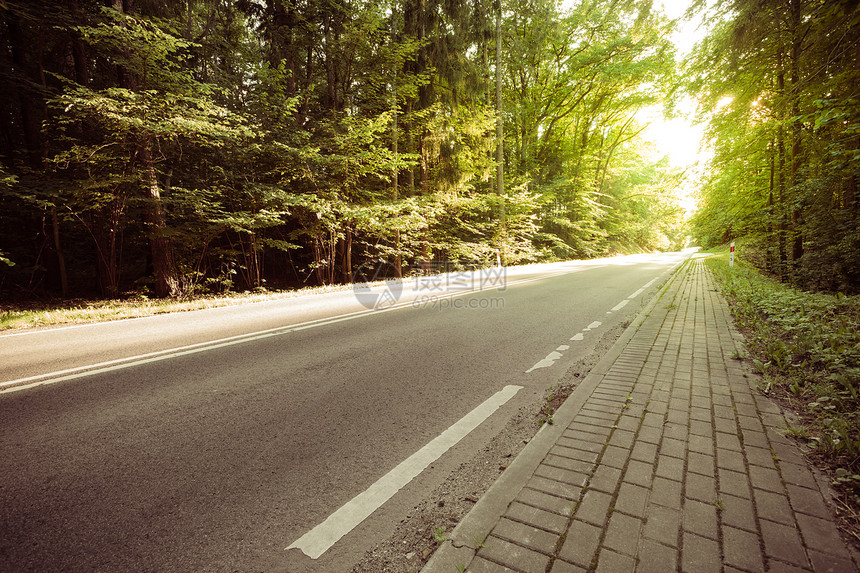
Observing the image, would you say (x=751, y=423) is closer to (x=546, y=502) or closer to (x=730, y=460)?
(x=730, y=460)

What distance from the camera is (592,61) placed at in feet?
73.1

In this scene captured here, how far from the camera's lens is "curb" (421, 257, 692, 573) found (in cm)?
154

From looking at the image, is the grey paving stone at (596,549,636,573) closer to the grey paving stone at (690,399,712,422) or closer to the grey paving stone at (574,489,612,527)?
the grey paving stone at (574,489,612,527)

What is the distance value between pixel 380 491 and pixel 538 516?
3.06 ft

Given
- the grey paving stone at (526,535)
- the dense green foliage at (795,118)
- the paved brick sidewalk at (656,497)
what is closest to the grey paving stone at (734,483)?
the paved brick sidewalk at (656,497)

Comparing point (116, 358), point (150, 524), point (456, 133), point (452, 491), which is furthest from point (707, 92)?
point (116, 358)

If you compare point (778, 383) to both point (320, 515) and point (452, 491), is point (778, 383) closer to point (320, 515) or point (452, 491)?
point (452, 491)

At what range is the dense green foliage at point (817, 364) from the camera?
2.29m

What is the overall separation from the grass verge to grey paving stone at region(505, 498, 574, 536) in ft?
4.58

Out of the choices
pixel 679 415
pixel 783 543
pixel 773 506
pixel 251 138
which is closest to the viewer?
pixel 783 543

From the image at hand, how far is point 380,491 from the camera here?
2.07 metres

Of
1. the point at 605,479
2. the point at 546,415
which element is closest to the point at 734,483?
the point at 605,479

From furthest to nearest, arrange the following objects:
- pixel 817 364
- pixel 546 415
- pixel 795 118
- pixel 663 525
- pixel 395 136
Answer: pixel 395 136, pixel 795 118, pixel 817 364, pixel 546 415, pixel 663 525
